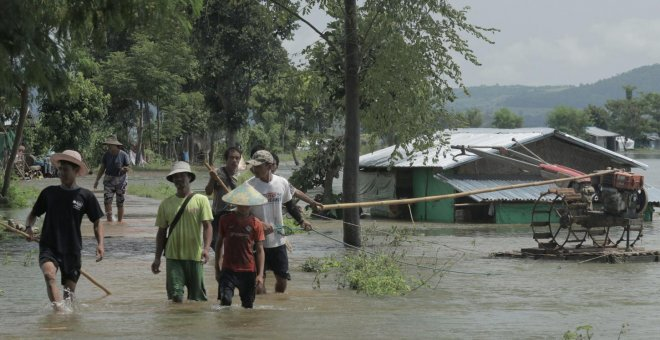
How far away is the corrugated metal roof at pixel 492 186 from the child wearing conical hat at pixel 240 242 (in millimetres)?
18661

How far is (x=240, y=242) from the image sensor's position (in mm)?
11078

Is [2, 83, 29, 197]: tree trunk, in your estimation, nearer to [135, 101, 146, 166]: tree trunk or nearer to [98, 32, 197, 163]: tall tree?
[98, 32, 197, 163]: tall tree

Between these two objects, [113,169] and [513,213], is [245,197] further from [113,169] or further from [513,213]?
[513,213]

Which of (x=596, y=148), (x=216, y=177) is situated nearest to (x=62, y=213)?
(x=216, y=177)

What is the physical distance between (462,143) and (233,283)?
72.0ft

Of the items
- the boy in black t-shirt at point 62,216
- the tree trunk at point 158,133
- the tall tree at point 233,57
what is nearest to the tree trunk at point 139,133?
the tree trunk at point 158,133

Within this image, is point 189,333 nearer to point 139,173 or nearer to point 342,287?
point 342,287

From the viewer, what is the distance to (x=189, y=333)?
409 inches

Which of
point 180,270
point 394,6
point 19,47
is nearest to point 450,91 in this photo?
point 394,6

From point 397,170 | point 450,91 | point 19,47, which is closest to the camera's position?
point 19,47

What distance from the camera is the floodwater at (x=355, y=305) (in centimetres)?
1077

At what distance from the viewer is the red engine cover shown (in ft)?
60.8

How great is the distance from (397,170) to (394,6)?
13201mm

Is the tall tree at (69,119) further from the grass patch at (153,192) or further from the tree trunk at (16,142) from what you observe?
the tree trunk at (16,142)
